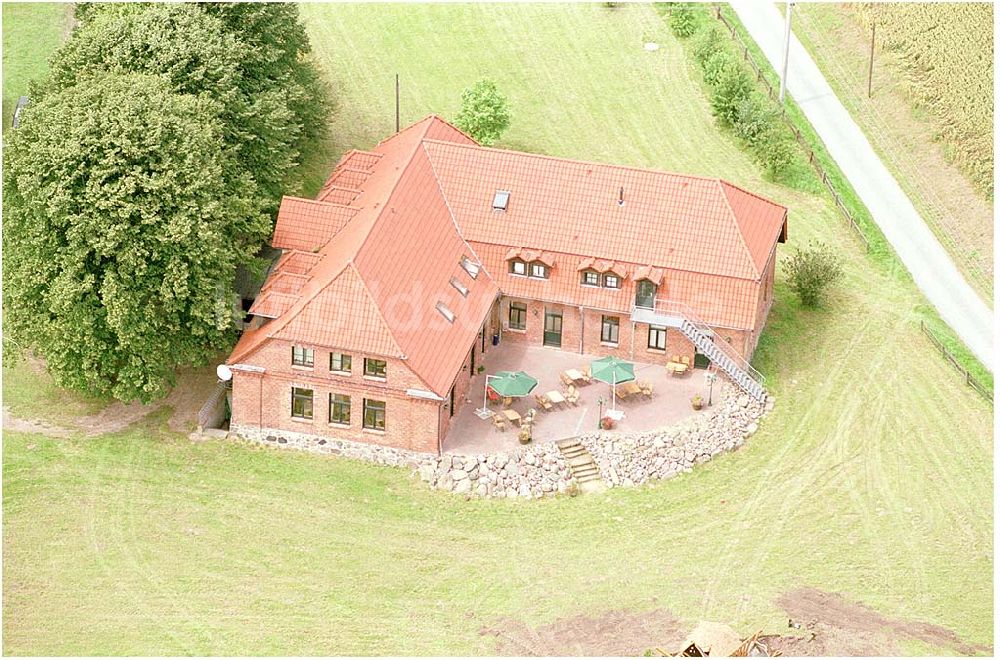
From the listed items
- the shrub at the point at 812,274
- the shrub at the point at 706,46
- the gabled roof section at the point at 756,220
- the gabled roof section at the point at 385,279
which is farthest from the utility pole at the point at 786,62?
the gabled roof section at the point at 385,279

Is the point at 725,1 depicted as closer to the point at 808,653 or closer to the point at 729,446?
the point at 729,446

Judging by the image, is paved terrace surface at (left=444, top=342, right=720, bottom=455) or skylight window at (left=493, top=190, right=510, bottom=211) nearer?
paved terrace surface at (left=444, top=342, right=720, bottom=455)

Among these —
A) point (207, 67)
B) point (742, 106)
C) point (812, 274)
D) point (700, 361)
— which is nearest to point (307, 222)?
point (207, 67)

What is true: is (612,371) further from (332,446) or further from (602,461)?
(332,446)

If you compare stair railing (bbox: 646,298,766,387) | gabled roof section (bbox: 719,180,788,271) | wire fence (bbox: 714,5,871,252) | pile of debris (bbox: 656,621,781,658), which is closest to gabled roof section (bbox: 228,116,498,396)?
stair railing (bbox: 646,298,766,387)

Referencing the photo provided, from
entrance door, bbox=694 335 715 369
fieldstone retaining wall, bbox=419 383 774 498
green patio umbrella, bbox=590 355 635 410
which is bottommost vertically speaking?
fieldstone retaining wall, bbox=419 383 774 498

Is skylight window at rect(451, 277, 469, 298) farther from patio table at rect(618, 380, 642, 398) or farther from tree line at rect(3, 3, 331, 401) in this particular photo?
tree line at rect(3, 3, 331, 401)

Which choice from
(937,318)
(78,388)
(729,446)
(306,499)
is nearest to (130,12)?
(78,388)
